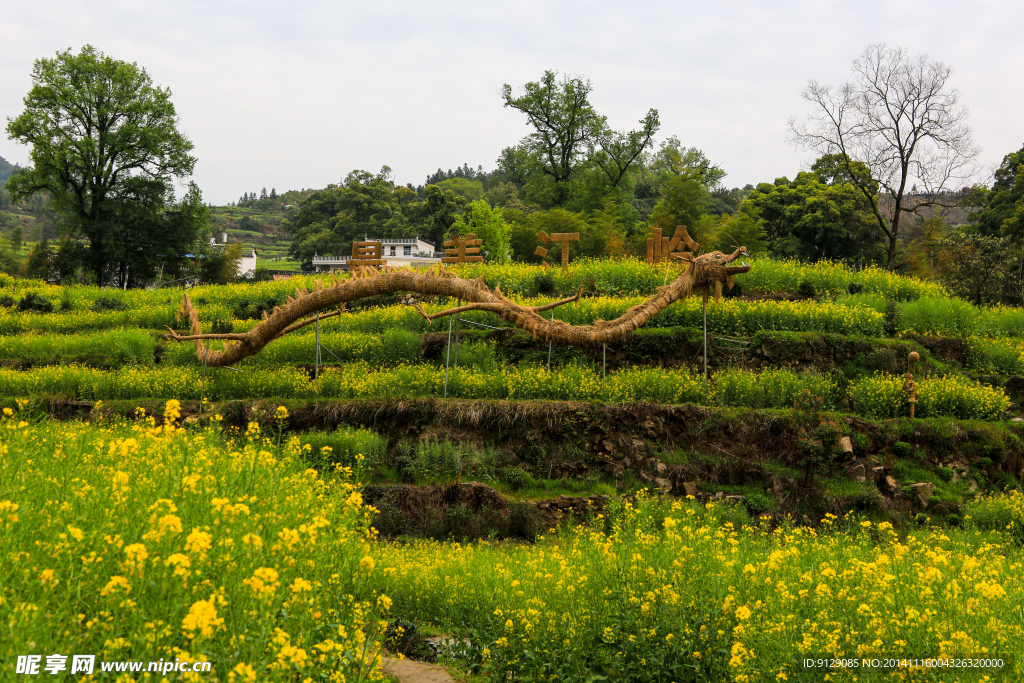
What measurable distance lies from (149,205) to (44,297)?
15.9 m

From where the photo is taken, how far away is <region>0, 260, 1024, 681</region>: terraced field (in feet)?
12.1

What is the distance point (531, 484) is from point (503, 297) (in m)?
3.79

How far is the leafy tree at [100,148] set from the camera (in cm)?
3519

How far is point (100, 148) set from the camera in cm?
3700

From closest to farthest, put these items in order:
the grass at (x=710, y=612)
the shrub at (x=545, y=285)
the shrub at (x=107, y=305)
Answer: the grass at (x=710, y=612) < the shrub at (x=545, y=285) < the shrub at (x=107, y=305)

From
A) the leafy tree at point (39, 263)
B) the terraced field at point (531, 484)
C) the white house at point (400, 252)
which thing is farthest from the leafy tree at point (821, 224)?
the leafy tree at point (39, 263)

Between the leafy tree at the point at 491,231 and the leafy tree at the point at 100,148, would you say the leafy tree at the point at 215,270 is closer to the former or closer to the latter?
the leafy tree at the point at 100,148

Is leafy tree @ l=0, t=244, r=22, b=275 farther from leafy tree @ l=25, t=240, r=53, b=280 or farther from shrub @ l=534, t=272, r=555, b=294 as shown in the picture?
shrub @ l=534, t=272, r=555, b=294

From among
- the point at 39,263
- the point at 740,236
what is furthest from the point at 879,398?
the point at 39,263

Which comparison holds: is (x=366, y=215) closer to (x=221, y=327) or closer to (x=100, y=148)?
(x=100, y=148)

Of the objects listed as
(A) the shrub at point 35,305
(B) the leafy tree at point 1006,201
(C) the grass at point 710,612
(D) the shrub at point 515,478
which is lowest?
(D) the shrub at point 515,478

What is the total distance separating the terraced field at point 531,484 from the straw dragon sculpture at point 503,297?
48.6 inches

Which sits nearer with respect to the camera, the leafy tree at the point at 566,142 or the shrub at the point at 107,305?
the shrub at the point at 107,305

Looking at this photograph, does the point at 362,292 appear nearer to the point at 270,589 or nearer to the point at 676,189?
the point at 270,589
